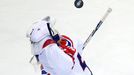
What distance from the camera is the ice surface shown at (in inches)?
151

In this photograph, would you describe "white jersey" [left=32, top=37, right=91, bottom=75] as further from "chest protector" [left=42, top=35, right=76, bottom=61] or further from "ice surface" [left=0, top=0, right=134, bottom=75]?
"ice surface" [left=0, top=0, right=134, bottom=75]

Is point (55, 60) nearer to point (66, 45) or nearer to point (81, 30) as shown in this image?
point (66, 45)

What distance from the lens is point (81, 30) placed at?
441 centimetres

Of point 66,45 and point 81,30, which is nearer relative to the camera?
point 66,45

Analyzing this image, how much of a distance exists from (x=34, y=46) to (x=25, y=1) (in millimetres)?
2658

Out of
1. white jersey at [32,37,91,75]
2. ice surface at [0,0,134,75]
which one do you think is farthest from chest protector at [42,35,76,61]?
ice surface at [0,0,134,75]

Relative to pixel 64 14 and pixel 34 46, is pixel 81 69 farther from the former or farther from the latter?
pixel 64 14

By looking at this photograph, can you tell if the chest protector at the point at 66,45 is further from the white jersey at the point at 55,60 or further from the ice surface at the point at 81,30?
the ice surface at the point at 81,30

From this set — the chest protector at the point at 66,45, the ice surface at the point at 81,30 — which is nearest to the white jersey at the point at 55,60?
the chest protector at the point at 66,45

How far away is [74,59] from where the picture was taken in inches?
99.7

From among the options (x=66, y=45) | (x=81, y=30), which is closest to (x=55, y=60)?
(x=66, y=45)

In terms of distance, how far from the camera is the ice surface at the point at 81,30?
12.5 feet

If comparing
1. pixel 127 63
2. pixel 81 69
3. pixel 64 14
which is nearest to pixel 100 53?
pixel 127 63

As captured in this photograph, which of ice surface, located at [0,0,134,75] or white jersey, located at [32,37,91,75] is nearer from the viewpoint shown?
white jersey, located at [32,37,91,75]
